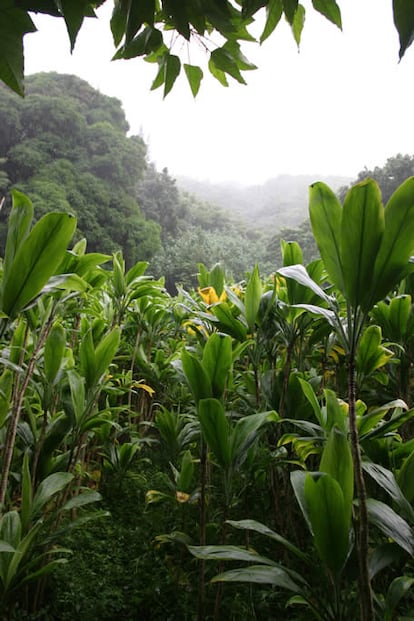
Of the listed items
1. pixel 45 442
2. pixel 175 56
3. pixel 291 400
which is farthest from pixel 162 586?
pixel 175 56

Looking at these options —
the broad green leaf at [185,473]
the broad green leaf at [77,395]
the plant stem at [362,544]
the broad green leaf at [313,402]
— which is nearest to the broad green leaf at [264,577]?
the plant stem at [362,544]

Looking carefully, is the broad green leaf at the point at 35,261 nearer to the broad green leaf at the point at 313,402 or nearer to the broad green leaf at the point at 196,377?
the broad green leaf at the point at 196,377

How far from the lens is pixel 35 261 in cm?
77

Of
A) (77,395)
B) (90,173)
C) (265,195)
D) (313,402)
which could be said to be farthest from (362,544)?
(265,195)

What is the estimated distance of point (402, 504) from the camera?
2.48ft

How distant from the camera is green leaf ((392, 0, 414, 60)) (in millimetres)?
350

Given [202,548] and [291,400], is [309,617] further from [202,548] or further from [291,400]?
[291,400]

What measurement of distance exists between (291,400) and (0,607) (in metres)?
1.04

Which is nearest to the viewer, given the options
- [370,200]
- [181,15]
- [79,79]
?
[181,15]

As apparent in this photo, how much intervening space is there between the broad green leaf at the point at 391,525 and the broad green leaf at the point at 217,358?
479mm

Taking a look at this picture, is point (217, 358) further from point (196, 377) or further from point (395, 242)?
point (395, 242)

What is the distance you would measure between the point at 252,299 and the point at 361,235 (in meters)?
0.64

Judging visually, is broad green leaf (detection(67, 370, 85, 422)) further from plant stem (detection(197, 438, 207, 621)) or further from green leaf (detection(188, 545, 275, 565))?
green leaf (detection(188, 545, 275, 565))

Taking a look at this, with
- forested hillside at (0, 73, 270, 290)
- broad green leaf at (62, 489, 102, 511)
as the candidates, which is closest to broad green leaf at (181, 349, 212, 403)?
broad green leaf at (62, 489, 102, 511)
